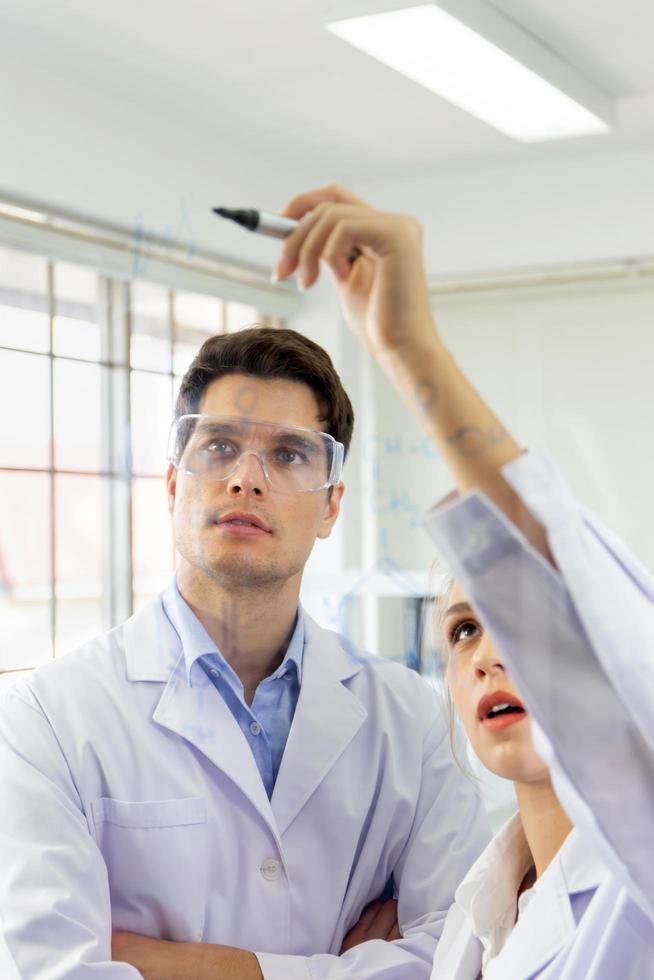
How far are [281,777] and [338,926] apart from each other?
0.11 meters

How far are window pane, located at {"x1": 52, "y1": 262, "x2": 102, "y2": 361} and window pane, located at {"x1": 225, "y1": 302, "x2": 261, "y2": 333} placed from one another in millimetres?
100

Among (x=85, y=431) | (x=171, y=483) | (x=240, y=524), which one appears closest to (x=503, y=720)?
(x=240, y=524)

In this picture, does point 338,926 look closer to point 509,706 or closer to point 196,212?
point 509,706

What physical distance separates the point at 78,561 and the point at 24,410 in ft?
0.44

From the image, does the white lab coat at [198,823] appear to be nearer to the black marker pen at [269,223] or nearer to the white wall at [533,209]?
the white wall at [533,209]

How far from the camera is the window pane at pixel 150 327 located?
835 millimetres

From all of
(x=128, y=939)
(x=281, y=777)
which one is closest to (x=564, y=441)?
(x=281, y=777)

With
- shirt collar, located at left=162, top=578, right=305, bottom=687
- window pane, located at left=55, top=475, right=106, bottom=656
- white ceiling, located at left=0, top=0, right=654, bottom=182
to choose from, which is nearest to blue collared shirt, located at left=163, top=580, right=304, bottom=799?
shirt collar, located at left=162, top=578, right=305, bottom=687

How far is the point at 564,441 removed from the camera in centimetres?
76

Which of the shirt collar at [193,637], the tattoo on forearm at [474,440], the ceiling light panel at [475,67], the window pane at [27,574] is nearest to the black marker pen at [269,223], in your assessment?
the tattoo on forearm at [474,440]

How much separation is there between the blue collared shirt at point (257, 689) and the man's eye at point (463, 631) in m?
0.19

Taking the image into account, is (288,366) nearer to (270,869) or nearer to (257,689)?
(257,689)

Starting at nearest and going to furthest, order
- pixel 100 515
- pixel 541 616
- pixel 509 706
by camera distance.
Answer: pixel 541 616 < pixel 509 706 < pixel 100 515

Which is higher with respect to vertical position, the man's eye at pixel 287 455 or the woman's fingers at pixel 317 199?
the woman's fingers at pixel 317 199
